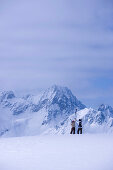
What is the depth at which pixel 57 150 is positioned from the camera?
15844 millimetres

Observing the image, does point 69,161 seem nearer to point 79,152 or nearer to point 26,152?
point 79,152

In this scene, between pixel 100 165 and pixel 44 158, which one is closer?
pixel 100 165

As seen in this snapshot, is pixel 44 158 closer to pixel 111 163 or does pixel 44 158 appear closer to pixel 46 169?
pixel 46 169

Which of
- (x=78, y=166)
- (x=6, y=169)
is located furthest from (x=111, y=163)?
(x=6, y=169)

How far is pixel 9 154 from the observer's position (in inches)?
595

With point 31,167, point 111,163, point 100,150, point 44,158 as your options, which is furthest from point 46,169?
point 100,150

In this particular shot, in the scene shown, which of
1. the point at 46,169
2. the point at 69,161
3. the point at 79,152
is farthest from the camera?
the point at 79,152

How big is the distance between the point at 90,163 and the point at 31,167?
2.49 meters

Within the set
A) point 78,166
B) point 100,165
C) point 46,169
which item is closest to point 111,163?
point 100,165

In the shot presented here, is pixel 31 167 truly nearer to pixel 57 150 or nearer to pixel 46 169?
pixel 46 169

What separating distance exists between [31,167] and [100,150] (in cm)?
430

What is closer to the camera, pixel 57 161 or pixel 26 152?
pixel 57 161

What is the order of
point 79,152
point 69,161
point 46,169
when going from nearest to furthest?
1. point 46,169
2. point 69,161
3. point 79,152

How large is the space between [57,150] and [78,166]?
11.1 feet
